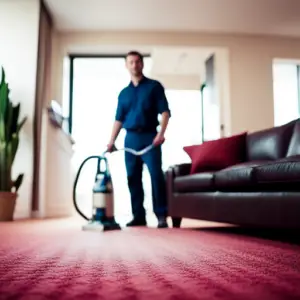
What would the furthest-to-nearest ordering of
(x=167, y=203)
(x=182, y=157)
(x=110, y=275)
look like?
(x=182, y=157)
(x=167, y=203)
(x=110, y=275)

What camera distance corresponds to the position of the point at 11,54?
4.34 meters

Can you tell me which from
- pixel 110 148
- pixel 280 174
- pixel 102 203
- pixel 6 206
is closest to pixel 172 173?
pixel 110 148

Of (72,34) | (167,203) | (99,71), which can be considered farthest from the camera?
(99,71)

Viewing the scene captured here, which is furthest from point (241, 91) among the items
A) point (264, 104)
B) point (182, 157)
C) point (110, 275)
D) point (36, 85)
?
point (110, 275)

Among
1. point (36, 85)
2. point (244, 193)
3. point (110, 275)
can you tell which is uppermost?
point (36, 85)

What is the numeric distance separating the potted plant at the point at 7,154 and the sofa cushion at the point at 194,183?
5.20 ft

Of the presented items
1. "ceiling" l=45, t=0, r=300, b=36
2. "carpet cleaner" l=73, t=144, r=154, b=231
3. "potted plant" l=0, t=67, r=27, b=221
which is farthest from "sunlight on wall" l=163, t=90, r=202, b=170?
"carpet cleaner" l=73, t=144, r=154, b=231

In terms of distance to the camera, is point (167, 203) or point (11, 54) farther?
point (11, 54)

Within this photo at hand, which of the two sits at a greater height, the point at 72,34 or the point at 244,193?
the point at 72,34

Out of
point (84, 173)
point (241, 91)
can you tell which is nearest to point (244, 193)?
point (241, 91)

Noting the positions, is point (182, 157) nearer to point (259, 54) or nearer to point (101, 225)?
point (259, 54)

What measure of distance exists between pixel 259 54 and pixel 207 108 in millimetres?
1542

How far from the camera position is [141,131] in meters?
3.13

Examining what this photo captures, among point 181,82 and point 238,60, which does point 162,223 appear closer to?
point 238,60
